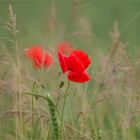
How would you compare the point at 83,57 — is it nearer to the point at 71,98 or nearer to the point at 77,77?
the point at 77,77

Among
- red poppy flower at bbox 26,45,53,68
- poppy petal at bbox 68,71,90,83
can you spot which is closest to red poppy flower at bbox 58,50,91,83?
poppy petal at bbox 68,71,90,83

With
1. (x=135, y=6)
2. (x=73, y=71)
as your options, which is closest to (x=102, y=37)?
(x=135, y=6)

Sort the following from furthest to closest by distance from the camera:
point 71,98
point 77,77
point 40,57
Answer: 1. point 71,98
2. point 40,57
3. point 77,77

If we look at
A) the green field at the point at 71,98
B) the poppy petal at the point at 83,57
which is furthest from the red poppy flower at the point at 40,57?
the poppy petal at the point at 83,57

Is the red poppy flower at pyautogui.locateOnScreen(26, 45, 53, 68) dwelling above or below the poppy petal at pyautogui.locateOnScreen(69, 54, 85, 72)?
above

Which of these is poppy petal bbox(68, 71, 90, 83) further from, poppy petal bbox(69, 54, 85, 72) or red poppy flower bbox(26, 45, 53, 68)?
red poppy flower bbox(26, 45, 53, 68)

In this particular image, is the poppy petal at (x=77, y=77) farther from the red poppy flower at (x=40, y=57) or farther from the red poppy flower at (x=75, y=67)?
the red poppy flower at (x=40, y=57)

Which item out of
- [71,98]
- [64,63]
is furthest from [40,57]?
[71,98]

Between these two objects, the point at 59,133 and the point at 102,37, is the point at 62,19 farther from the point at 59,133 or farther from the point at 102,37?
the point at 59,133
